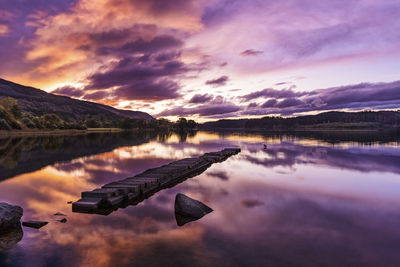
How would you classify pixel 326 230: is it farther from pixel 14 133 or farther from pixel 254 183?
pixel 14 133

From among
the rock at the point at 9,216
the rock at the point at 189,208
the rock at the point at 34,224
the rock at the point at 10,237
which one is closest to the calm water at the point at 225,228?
the rock at the point at 10,237

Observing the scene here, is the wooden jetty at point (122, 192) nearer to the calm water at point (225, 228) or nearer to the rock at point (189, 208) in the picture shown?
the calm water at point (225, 228)

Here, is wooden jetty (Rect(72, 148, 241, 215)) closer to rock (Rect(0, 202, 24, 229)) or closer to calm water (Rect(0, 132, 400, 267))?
calm water (Rect(0, 132, 400, 267))

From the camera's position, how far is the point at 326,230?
14.0m

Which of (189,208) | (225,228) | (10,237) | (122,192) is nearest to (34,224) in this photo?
(10,237)

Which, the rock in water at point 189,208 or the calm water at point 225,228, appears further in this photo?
the rock in water at point 189,208

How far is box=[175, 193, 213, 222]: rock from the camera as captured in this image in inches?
619

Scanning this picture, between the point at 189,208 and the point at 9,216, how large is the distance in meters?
9.44

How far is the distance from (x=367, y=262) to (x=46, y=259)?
13149 millimetres

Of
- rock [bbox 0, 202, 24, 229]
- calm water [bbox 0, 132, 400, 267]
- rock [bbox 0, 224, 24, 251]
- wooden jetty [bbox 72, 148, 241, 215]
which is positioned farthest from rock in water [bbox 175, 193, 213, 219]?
rock [bbox 0, 202, 24, 229]

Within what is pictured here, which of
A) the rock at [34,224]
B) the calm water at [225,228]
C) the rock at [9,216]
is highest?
the rock at [9,216]

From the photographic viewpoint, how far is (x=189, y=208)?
15938 mm

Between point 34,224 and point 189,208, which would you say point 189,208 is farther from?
point 34,224

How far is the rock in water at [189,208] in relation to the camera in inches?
619
